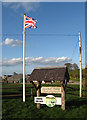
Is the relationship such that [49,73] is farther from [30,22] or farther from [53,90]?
[30,22]

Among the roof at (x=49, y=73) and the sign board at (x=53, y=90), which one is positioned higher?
the roof at (x=49, y=73)

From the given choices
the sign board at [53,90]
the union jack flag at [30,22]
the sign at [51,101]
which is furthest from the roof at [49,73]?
the union jack flag at [30,22]

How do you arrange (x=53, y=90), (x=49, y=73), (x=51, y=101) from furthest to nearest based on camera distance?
1. (x=49, y=73)
2. (x=53, y=90)
3. (x=51, y=101)

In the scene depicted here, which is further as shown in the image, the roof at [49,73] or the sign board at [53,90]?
the sign board at [53,90]

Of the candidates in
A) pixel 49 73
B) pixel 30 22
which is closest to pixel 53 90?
pixel 49 73

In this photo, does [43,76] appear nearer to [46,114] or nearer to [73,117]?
[46,114]

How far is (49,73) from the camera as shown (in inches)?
366

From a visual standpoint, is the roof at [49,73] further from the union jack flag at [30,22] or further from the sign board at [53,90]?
the union jack flag at [30,22]

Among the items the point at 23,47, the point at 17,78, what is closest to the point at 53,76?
the point at 23,47

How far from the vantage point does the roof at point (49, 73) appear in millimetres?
8785

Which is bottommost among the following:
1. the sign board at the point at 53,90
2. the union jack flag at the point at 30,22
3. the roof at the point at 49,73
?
the sign board at the point at 53,90

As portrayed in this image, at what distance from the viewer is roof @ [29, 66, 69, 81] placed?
8.79m

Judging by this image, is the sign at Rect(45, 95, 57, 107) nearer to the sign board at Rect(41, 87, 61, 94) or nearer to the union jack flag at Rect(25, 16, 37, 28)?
the sign board at Rect(41, 87, 61, 94)

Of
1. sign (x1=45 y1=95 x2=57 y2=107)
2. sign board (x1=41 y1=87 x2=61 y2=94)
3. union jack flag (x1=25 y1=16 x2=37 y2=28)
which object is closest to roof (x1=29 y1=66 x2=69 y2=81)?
sign board (x1=41 y1=87 x2=61 y2=94)
